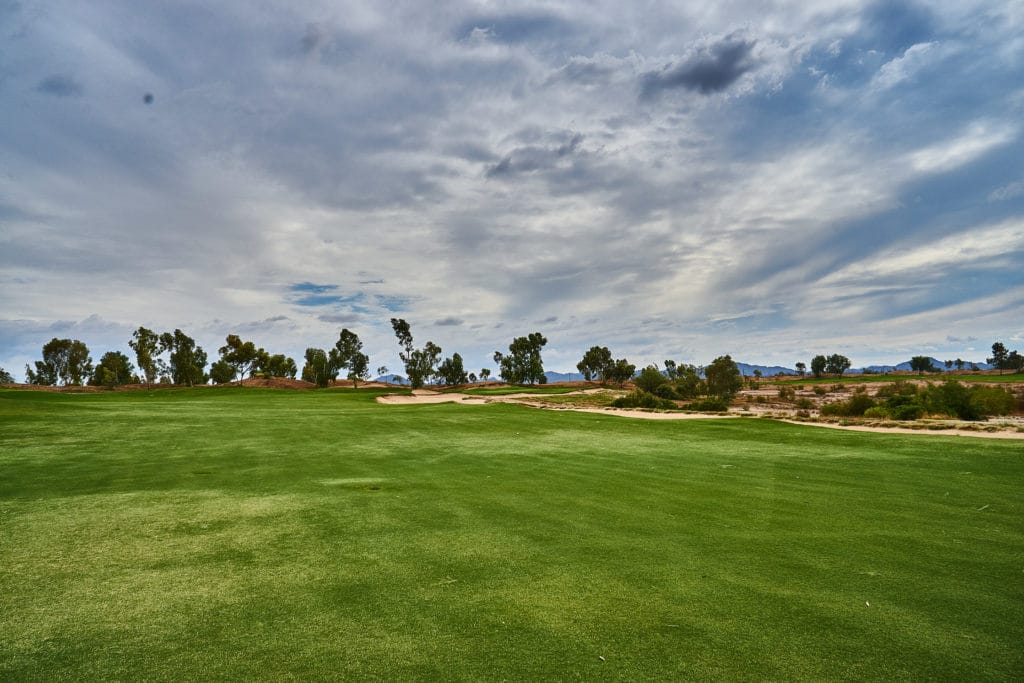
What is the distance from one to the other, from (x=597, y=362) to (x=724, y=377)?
49109 mm

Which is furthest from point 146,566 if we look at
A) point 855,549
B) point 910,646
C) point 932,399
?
point 932,399

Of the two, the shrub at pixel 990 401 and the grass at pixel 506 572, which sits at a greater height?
the shrub at pixel 990 401

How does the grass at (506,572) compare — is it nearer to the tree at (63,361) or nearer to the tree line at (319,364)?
the tree line at (319,364)

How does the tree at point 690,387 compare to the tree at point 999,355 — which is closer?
the tree at point 690,387

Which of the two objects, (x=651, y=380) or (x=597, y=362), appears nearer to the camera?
(x=651, y=380)

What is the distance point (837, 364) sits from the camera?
113 metres

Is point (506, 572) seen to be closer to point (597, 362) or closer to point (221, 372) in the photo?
point (597, 362)

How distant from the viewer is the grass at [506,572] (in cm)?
358

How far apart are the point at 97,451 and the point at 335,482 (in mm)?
8272

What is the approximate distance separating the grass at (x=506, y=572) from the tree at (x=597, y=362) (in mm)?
92154

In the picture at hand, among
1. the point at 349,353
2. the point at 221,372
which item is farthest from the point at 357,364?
the point at 221,372

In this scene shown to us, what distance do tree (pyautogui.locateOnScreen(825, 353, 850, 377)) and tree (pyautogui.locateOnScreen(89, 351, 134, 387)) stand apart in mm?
150023

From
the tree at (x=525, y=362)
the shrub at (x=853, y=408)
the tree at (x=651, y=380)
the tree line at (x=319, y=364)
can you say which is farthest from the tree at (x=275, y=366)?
the shrub at (x=853, y=408)

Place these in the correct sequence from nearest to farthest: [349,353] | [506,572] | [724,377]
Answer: [506,572]
[724,377]
[349,353]
